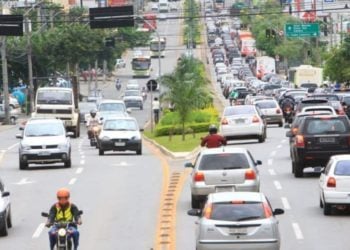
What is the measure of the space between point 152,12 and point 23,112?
76522 millimetres

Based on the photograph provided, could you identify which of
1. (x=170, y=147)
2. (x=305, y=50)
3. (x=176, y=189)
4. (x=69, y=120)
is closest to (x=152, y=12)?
(x=305, y=50)

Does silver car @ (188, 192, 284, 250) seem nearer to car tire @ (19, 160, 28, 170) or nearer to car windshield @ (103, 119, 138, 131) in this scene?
car tire @ (19, 160, 28, 170)

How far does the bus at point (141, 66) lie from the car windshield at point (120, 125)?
100 m

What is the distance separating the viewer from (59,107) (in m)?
71.4

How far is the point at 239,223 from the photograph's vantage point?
71.2 ft

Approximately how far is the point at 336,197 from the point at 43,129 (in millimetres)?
18713

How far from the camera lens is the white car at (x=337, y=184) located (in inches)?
1125

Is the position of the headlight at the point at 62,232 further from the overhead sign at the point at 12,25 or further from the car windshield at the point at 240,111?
the overhead sign at the point at 12,25

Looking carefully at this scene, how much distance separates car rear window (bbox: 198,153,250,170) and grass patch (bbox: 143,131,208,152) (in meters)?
20.3

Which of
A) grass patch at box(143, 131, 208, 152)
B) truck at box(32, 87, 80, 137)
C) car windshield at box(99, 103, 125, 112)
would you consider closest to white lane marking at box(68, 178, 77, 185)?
grass patch at box(143, 131, 208, 152)

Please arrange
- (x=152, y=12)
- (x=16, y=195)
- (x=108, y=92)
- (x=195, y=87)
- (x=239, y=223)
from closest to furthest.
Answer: (x=239, y=223) → (x=16, y=195) → (x=195, y=87) → (x=108, y=92) → (x=152, y=12)

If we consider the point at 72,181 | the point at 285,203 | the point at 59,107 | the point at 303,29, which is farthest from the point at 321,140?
the point at 303,29

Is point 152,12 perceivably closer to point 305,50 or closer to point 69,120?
point 305,50

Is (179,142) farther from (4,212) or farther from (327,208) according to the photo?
(4,212)
